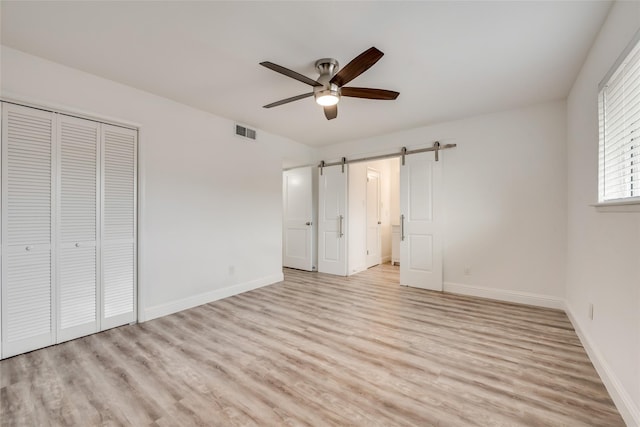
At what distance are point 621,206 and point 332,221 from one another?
13.0 ft

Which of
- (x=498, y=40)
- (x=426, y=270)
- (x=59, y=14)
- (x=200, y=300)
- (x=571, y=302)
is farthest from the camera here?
(x=426, y=270)

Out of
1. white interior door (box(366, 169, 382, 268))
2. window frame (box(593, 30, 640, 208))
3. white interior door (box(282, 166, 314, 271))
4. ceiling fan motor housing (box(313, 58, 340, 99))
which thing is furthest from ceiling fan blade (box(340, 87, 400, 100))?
white interior door (box(366, 169, 382, 268))

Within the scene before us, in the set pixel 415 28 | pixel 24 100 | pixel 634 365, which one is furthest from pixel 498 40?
pixel 24 100

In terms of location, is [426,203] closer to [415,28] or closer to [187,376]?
[415,28]

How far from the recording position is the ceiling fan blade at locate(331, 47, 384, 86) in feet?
6.28

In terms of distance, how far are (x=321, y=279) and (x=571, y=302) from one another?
3357 mm

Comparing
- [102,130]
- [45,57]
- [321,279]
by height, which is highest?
[45,57]

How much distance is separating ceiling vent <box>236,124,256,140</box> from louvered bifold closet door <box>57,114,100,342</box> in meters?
1.69

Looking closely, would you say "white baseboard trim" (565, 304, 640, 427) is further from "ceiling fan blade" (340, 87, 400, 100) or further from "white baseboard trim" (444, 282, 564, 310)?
"ceiling fan blade" (340, 87, 400, 100)

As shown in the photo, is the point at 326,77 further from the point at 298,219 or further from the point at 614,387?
the point at 298,219

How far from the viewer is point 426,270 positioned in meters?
4.21

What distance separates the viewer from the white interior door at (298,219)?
548 centimetres

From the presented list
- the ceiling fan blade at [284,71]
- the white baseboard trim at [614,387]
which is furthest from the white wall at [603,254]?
the ceiling fan blade at [284,71]

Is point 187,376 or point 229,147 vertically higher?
point 229,147
